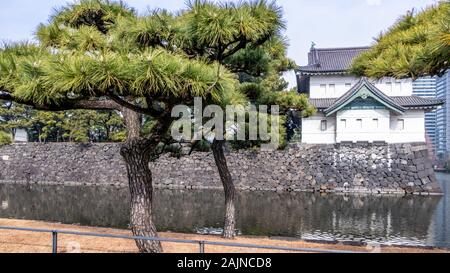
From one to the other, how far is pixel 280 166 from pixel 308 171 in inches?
58.6

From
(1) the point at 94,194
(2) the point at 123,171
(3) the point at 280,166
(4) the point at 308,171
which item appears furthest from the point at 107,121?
(4) the point at 308,171

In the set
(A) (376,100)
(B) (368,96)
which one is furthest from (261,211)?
(A) (376,100)

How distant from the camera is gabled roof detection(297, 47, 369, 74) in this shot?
2459cm

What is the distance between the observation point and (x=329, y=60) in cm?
2584

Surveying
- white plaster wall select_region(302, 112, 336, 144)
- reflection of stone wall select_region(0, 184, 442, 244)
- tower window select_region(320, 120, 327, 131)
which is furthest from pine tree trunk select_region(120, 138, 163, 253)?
tower window select_region(320, 120, 327, 131)

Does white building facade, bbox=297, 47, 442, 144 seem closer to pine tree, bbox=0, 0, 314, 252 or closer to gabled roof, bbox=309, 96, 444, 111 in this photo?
gabled roof, bbox=309, 96, 444, 111

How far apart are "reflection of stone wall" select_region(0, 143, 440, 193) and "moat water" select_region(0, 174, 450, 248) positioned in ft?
5.27

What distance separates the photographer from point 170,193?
18.4 meters

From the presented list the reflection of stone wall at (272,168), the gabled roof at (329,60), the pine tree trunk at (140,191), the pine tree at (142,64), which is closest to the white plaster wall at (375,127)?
the reflection of stone wall at (272,168)

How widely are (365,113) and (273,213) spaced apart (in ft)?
40.1

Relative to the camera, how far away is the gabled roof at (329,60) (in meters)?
24.6

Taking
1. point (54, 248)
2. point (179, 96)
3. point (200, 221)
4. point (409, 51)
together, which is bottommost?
point (200, 221)
